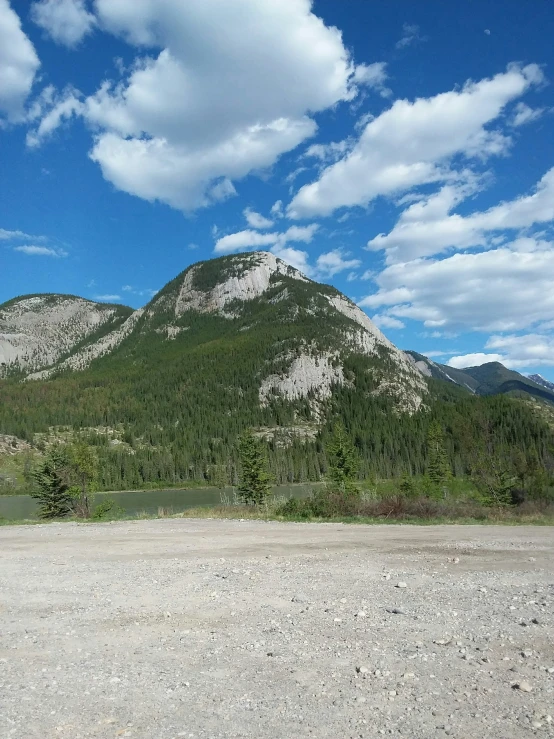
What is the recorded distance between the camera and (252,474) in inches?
2399

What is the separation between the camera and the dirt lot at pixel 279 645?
18.1 ft

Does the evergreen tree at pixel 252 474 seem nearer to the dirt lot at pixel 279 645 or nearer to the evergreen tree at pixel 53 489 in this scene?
the evergreen tree at pixel 53 489

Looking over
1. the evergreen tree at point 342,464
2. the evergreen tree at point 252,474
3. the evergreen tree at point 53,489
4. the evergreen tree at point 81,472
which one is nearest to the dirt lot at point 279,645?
the evergreen tree at point 81,472

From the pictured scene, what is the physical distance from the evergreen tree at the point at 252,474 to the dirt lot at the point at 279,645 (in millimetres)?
44886

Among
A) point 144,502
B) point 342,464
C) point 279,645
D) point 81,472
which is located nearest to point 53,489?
point 81,472

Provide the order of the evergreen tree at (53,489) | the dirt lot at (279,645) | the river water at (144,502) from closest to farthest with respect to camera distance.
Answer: the dirt lot at (279,645) < the evergreen tree at (53,489) < the river water at (144,502)

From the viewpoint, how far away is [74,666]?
23.4ft

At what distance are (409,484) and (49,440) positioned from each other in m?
148

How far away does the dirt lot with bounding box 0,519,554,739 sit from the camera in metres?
5.53

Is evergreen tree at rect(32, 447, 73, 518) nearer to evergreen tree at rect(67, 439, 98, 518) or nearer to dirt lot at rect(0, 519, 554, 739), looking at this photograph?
evergreen tree at rect(67, 439, 98, 518)

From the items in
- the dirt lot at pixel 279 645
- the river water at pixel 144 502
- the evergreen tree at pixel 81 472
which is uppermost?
the evergreen tree at pixel 81 472

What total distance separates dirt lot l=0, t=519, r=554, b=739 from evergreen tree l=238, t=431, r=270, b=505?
44.9 meters

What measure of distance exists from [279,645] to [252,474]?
53.9 meters

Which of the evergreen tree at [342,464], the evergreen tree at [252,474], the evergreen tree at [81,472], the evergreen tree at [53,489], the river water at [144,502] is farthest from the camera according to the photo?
the river water at [144,502]
